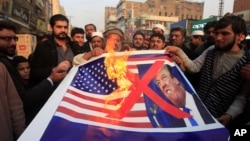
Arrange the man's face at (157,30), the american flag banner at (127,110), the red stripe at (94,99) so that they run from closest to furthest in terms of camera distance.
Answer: the american flag banner at (127,110), the red stripe at (94,99), the man's face at (157,30)

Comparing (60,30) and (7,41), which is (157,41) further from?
(7,41)

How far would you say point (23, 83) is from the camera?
2.95 m

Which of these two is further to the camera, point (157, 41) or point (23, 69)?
point (157, 41)

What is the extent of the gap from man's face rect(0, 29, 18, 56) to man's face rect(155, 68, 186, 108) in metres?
1.64

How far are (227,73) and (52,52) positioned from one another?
2074 mm

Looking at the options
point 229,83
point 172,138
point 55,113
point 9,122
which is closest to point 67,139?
point 55,113

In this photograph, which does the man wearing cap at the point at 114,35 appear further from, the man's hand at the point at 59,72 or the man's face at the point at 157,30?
the man's face at the point at 157,30

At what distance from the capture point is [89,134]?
6.24 feet

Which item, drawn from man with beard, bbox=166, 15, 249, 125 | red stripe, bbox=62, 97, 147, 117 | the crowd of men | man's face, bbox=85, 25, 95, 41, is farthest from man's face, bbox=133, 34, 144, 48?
red stripe, bbox=62, 97, 147, 117

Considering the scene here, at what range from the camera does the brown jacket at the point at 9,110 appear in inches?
98.3

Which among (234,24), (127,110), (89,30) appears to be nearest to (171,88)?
(127,110)

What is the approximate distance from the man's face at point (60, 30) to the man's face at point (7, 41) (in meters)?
0.68

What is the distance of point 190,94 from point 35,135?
123cm

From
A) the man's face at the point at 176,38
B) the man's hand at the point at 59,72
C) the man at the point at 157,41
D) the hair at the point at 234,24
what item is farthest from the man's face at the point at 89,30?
the hair at the point at 234,24
